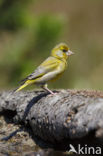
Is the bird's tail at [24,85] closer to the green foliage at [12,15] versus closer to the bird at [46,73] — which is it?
the bird at [46,73]

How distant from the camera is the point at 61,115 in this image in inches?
156

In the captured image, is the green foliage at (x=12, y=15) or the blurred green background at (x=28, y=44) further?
the green foliage at (x=12, y=15)

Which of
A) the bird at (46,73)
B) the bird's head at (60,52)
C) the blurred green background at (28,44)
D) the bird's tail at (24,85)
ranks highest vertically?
the blurred green background at (28,44)

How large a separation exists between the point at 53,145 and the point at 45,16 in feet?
27.1

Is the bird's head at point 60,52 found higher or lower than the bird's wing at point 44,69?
higher

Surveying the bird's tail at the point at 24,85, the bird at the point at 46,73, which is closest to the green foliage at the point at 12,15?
the bird at the point at 46,73

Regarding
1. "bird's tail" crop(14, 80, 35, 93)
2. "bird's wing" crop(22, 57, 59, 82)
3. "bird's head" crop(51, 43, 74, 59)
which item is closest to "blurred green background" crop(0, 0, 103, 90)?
"bird's head" crop(51, 43, 74, 59)

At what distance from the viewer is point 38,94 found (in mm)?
5152

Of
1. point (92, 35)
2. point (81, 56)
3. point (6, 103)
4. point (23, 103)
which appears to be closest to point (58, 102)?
point (23, 103)

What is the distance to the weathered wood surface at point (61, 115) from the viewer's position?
137 inches

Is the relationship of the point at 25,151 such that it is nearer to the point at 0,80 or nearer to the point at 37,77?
the point at 37,77

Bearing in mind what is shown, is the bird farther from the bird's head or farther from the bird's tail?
the bird's head

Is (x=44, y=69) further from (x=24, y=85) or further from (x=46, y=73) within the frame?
(x=24, y=85)

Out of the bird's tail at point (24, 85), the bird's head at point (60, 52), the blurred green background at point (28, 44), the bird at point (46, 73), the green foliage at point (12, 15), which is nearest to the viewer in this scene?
the bird's tail at point (24, 85)
